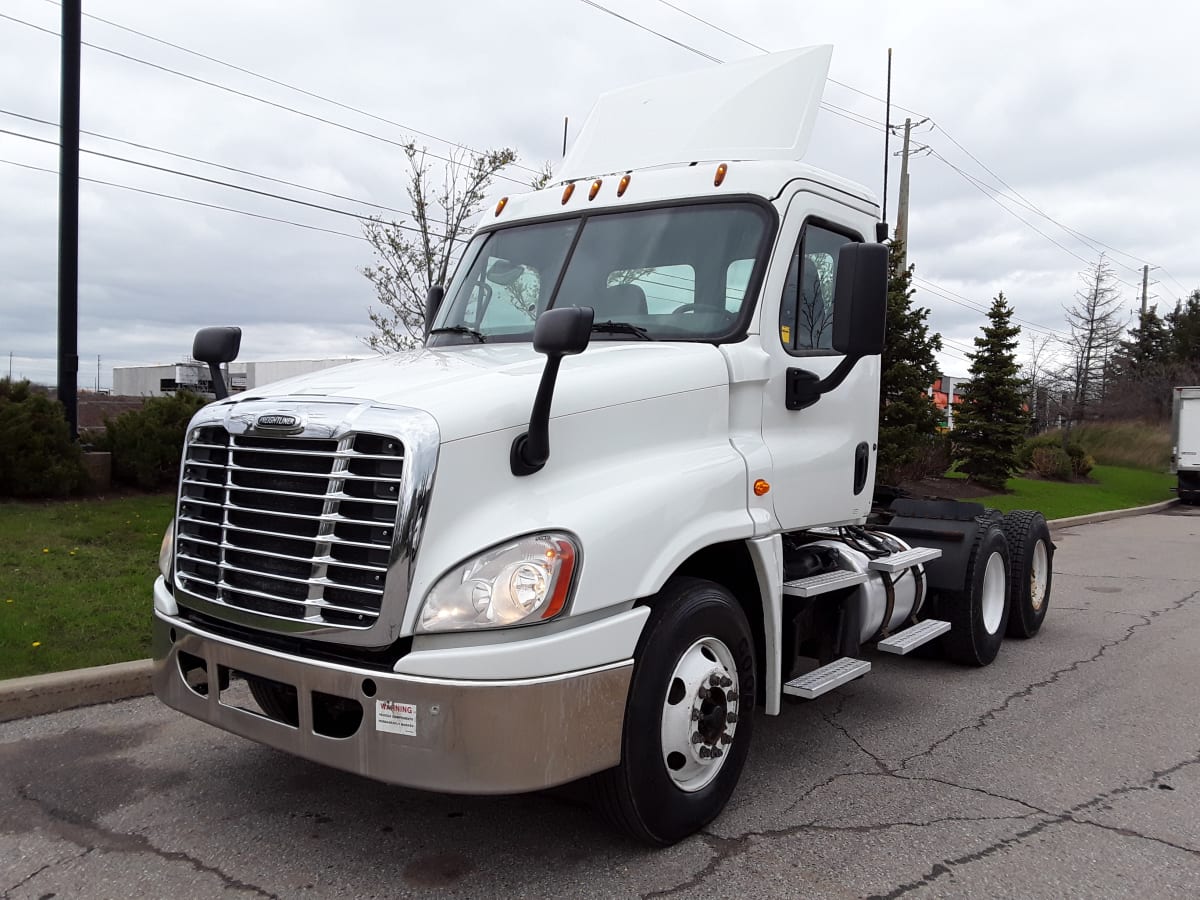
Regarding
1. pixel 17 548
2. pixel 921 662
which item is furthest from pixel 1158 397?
pixel 17 548

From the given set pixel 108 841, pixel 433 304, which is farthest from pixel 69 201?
pixel 108 841

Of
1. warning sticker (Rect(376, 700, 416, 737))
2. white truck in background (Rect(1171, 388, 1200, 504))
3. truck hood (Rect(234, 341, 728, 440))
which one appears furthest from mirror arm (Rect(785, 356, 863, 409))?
white truck in background (Rect(1171, 388, 1200, 504))

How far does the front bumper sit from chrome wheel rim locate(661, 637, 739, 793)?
1.11 feet

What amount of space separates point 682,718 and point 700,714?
0.36ft

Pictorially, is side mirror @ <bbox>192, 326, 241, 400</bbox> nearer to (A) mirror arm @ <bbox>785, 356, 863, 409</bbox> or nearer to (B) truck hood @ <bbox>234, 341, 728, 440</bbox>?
(B) truck hood @ <bbox>234, 341, 728, 440</bbox>

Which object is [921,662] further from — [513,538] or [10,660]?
[10,660]

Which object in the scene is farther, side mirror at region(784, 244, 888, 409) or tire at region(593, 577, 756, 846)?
side mirror at region(784, 244, 888, 409)

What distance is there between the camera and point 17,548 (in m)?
8.02

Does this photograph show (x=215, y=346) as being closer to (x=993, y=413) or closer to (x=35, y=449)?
(x=35, y=449)

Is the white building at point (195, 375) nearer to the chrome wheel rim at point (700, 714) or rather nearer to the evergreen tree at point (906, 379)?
the evergreen tree at point (906, 379)

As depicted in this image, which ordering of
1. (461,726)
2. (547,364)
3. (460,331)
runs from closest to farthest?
(461,726)
(547,364)
(460,331)

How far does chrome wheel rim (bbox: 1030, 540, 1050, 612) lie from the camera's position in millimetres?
7566

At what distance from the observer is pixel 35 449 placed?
9789mm

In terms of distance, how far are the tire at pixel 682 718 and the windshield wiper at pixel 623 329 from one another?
1.13 m
